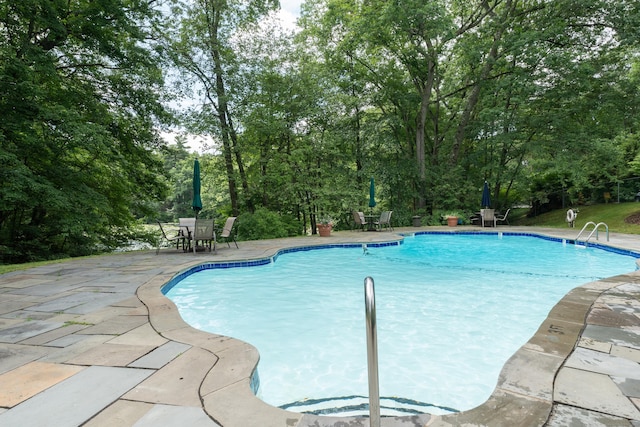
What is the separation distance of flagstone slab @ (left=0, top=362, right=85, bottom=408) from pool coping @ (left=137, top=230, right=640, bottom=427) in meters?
0.71

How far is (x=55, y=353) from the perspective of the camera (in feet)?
7.72

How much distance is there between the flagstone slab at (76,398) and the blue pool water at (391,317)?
0.96m

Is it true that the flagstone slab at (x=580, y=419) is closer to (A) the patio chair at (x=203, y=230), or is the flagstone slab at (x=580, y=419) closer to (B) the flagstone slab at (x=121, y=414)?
(B) the flagstone slab at (x=121, y=414)

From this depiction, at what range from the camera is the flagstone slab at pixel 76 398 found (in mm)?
1605

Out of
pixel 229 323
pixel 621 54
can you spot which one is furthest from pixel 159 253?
pixel 621 54

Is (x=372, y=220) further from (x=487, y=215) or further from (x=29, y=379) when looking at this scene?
(x=29, y=379)

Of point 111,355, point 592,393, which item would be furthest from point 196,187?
point 592,393

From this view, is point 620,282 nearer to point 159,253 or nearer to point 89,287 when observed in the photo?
point 89,287

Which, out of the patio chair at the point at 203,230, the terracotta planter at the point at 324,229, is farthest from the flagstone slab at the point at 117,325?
the terracotta planter at the point at 324,229

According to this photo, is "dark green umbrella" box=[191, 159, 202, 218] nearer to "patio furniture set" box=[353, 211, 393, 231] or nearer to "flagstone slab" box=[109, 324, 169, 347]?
"flagstone slab" box=[109, 324, 169, 347]

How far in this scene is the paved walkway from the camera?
1583 millimetres

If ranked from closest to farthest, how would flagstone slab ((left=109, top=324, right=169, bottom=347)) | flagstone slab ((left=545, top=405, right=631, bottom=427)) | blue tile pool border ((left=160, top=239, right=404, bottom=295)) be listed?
flagstone slab ((left=545, top=405, right=631, bottom=427)), flagstone slab ((left=109, top=324, right=169, bottom=347)), blue tile pool border ((left=160, top=239, right=404, bottom=295))

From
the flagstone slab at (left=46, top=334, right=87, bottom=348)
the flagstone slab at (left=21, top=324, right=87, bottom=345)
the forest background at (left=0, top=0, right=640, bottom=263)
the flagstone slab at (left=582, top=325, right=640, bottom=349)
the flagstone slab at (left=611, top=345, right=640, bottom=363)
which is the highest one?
the forest background at (left=0, top=0, right=640, bottom=263)

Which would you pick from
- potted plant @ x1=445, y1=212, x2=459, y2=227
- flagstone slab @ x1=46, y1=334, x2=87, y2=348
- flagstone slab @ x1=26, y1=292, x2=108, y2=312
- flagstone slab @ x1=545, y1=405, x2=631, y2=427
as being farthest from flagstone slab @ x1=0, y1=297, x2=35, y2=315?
potted plant @ x1=445, y1=212, x2=459, y2=227
